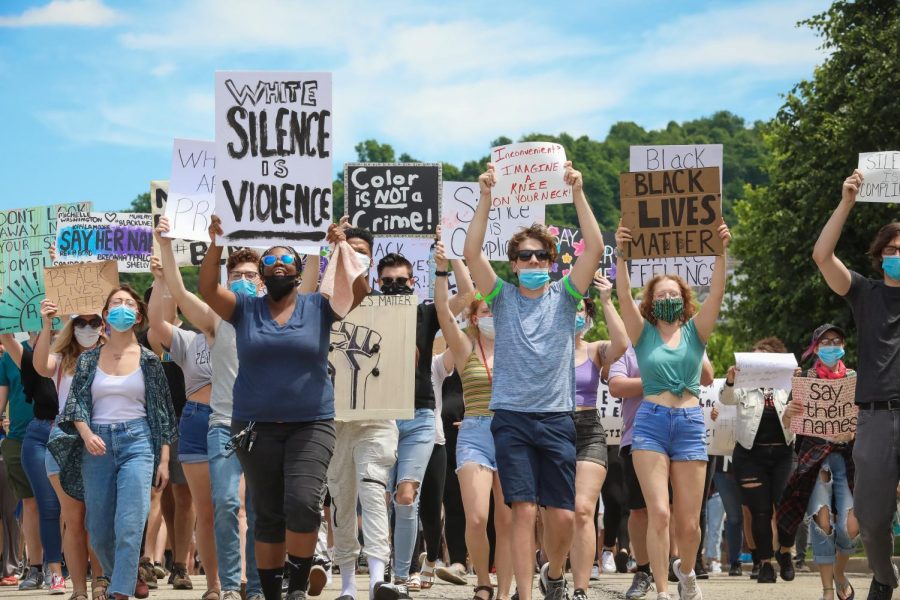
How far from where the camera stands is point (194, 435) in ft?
35.4

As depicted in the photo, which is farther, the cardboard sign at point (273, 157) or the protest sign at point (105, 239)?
the protest sign at point (105, 239)

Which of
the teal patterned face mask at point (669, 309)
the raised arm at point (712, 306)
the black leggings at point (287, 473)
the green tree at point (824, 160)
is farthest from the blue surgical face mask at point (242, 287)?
the green tree at point (824, 160)

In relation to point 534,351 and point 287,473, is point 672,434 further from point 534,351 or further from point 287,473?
point 287,473

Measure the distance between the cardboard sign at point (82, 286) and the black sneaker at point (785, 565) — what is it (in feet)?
22.8

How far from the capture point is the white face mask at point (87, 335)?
11.7m

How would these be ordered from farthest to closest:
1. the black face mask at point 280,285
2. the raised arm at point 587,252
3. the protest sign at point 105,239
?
the protest sign at point 105,239
the raised arm at point 587,252
the black face mask at point 280,285

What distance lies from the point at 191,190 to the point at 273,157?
210cm

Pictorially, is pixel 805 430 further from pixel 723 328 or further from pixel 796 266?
pixel 723 328

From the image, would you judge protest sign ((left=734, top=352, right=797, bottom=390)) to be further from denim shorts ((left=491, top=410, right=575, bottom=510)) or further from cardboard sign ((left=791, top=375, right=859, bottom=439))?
denim shorts ((left=491, top=410, right=575, bottom=510))

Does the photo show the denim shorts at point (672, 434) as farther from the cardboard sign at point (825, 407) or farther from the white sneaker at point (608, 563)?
the white sneaker at point (608, 563)

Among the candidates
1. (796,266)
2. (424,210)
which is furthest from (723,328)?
(424,210)

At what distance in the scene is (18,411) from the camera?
13.4 metres

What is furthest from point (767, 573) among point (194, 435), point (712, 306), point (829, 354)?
point (194, 435)

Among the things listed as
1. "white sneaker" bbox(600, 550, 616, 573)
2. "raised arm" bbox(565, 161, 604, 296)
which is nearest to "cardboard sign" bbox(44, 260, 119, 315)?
"raised arm" bbox(565, 161, 604, 296)
